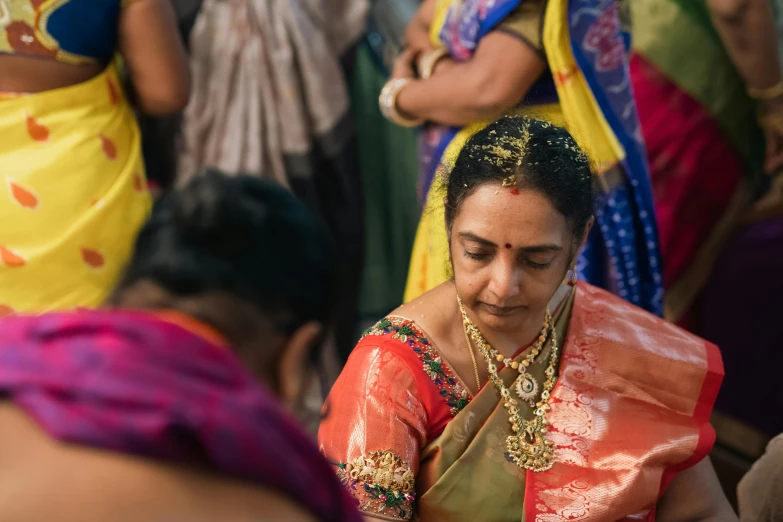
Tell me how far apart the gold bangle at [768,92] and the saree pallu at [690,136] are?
0.27 feet

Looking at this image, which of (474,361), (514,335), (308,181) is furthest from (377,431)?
(308,181)

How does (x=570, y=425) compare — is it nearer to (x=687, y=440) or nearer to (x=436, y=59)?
(x=687, y=440)

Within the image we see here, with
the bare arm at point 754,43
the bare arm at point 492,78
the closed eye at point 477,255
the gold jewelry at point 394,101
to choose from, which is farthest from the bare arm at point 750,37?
the closed eye at point 477,255

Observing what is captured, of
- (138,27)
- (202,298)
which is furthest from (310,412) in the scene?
(202,298)

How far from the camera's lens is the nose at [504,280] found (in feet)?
4.93

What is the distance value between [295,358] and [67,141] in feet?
4.09

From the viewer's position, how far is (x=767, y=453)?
186 cm

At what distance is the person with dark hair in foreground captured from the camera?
773 mm

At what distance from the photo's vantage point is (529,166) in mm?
1500

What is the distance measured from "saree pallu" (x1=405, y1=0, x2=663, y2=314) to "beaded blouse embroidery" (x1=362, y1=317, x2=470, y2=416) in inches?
16.4

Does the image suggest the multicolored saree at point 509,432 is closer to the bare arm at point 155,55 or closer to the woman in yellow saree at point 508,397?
the woman in yellow saree at point 508,397

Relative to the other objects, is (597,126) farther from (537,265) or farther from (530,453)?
(530,453)

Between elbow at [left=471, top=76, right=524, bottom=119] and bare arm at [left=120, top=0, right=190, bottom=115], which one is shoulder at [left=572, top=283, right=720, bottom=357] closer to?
elbow at [left=471, top=76, right=524, bottom=119]

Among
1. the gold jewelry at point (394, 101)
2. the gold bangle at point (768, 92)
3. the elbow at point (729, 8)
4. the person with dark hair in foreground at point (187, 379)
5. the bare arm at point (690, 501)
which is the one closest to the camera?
the person with dark hair in foreground at point (187, 379)
